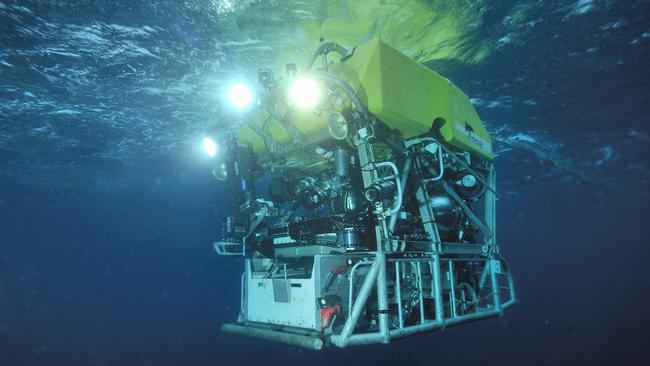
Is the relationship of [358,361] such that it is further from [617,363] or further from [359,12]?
[617,363]

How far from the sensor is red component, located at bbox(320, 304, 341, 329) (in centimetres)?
416

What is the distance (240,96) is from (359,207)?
252 cm

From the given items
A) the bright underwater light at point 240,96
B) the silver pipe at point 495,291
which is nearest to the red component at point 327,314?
the bright underwater light at point 240,96

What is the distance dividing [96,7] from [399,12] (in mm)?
6297

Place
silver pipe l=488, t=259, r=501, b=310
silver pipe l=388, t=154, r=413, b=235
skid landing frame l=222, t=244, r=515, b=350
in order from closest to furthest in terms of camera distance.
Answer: skid landing frame l=222, t=244, r=515, b=350, silver pipe l=388, t=154, r=413, b=235, silver pipe l=488, t=259, r=501, b=310

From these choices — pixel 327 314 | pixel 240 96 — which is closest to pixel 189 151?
pixel 240 96

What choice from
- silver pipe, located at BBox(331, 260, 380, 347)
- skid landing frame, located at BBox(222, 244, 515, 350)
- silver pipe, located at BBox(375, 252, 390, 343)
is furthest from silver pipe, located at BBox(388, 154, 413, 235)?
silver pipe, located at BBox(331, 260, 380, 347)

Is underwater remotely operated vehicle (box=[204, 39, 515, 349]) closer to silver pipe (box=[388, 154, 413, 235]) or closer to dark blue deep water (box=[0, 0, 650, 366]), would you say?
silver pipe (box=[388, 154, 413, 235])

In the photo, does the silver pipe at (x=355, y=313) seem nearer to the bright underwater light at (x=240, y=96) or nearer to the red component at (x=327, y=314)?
the red component at (x=327, y=314)

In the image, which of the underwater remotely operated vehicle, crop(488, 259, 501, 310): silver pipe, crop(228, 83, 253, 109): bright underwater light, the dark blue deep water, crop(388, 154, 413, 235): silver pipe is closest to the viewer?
the underwater remotely operated vehicle

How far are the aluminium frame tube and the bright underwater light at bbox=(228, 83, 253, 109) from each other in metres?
3.44

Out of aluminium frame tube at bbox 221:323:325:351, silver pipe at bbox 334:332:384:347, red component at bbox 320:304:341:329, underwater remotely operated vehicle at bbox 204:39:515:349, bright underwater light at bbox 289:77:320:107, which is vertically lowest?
aluminium frame tube at bbox 221:323:325:351

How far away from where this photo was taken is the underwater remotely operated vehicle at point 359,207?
461cm

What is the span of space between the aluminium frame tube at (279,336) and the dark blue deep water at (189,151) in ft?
12.4
